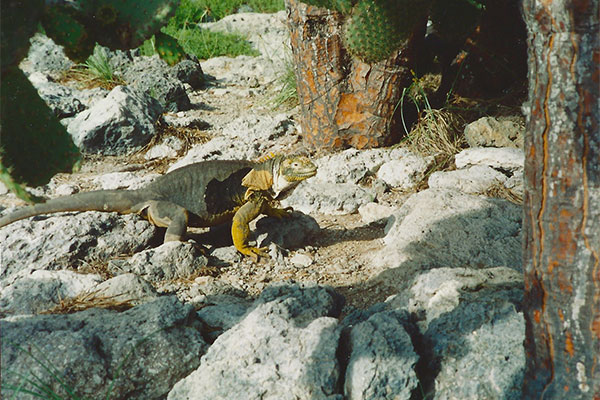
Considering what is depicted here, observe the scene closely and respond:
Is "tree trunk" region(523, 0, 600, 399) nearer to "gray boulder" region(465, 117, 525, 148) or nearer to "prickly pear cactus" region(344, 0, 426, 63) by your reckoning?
"prickly pear cactus" region(344, 0, 426, 63)

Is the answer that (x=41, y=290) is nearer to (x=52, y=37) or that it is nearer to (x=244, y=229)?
(x=244, y=229)

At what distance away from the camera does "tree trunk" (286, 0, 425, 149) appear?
589cm

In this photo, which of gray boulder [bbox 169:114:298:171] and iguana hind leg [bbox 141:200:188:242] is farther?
gray boulder [bbox 169:114:298:171]

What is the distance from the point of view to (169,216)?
4.92m

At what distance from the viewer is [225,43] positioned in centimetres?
1030

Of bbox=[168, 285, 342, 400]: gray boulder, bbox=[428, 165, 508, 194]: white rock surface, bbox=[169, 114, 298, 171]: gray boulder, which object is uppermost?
bbox=[168, 285, 342, 400]: gray boulder

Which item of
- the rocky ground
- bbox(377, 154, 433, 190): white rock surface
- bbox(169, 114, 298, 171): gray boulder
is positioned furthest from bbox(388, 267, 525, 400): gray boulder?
bbox(169, 114, 298, 171): gray boulder

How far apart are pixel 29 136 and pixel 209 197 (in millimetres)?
2472

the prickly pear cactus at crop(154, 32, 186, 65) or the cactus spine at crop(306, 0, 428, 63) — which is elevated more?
the prickly pear cactus at crop(154, 32, 186, 65)

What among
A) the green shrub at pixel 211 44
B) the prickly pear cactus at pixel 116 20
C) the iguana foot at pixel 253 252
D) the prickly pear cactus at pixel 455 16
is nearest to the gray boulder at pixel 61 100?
the green shrub at pixel 211 44

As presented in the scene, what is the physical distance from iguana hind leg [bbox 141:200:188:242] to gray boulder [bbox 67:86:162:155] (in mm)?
2172

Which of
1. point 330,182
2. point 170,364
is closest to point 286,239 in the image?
point 330,182

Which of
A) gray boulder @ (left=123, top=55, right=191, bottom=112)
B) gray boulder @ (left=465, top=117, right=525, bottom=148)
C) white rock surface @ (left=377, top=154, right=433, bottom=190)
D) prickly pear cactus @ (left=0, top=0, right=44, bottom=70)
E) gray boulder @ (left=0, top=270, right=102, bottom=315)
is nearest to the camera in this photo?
prickly pear cactus @ (left=0, top=0, right=44, bottom=70)

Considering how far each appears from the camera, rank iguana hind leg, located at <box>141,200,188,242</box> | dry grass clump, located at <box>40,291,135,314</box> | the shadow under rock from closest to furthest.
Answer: dry grass clump, located at <box>40,291,135,314</box> < the shadow under rock < iguana hind leg, located at <box>141,200,188,242</box>
